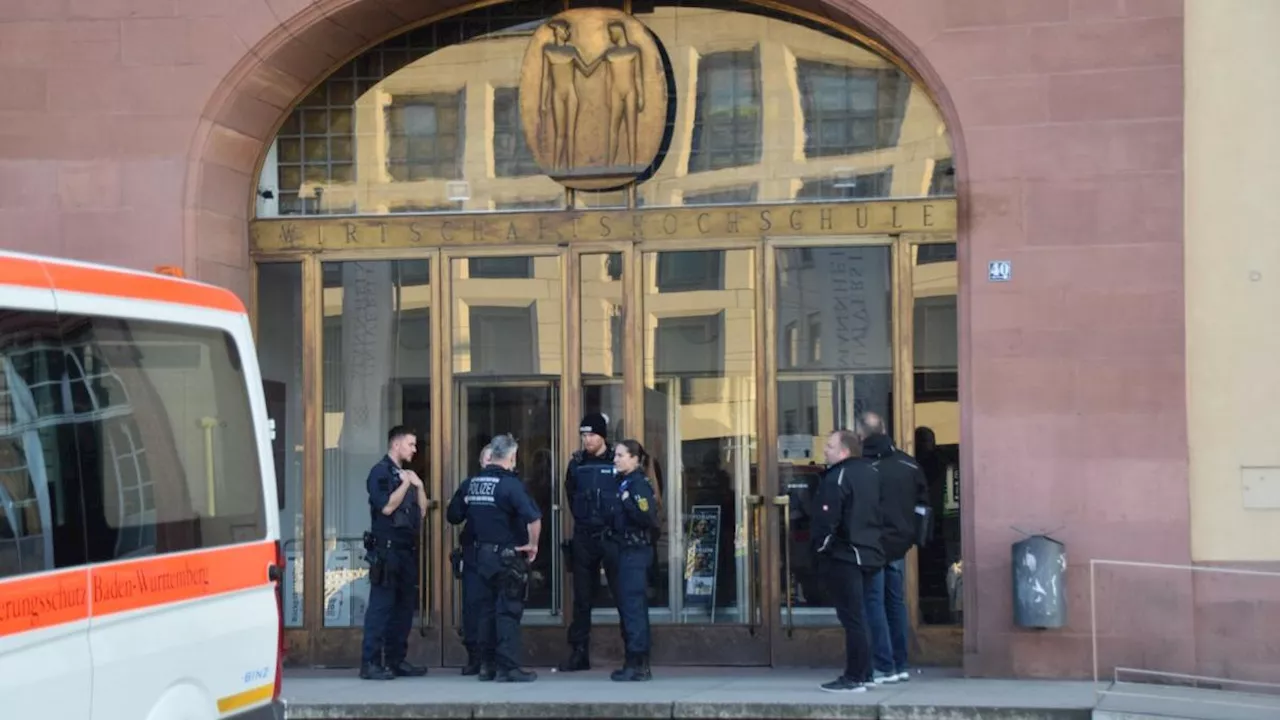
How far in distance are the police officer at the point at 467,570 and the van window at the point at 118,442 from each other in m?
4.66

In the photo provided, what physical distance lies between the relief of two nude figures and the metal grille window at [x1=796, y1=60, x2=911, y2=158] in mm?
1227

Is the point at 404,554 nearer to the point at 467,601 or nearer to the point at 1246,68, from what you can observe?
the point at 467,601

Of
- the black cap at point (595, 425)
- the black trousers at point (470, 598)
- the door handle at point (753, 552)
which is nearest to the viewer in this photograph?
the black trousers at point (470, 598)

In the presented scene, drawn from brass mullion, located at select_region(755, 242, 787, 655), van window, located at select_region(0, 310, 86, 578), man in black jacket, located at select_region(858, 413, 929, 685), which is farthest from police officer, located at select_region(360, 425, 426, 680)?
van window, located at select_region(0, 310, 86, 578)

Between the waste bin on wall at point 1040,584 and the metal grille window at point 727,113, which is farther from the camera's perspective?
the metal grille window at point 727,113

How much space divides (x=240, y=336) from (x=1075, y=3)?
6778mm

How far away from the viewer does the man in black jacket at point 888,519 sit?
11.6 meters

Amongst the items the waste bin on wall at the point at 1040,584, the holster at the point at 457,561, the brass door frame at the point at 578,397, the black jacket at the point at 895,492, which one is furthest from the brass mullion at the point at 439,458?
the waste bin on wall at the point at 1040,584

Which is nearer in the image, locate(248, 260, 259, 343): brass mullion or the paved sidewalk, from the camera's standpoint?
the paved sidewalk

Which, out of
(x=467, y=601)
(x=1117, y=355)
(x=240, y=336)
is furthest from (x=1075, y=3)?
(x=240, y=336)

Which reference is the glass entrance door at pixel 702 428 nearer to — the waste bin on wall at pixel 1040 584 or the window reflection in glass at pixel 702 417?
the window reflection in glass at pixel 702 417

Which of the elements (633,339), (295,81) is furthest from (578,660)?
(295,81)

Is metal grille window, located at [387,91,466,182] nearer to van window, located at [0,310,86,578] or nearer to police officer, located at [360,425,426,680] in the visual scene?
police officer, located at [360,425,426,680]

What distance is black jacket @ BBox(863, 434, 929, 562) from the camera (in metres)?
11.6
